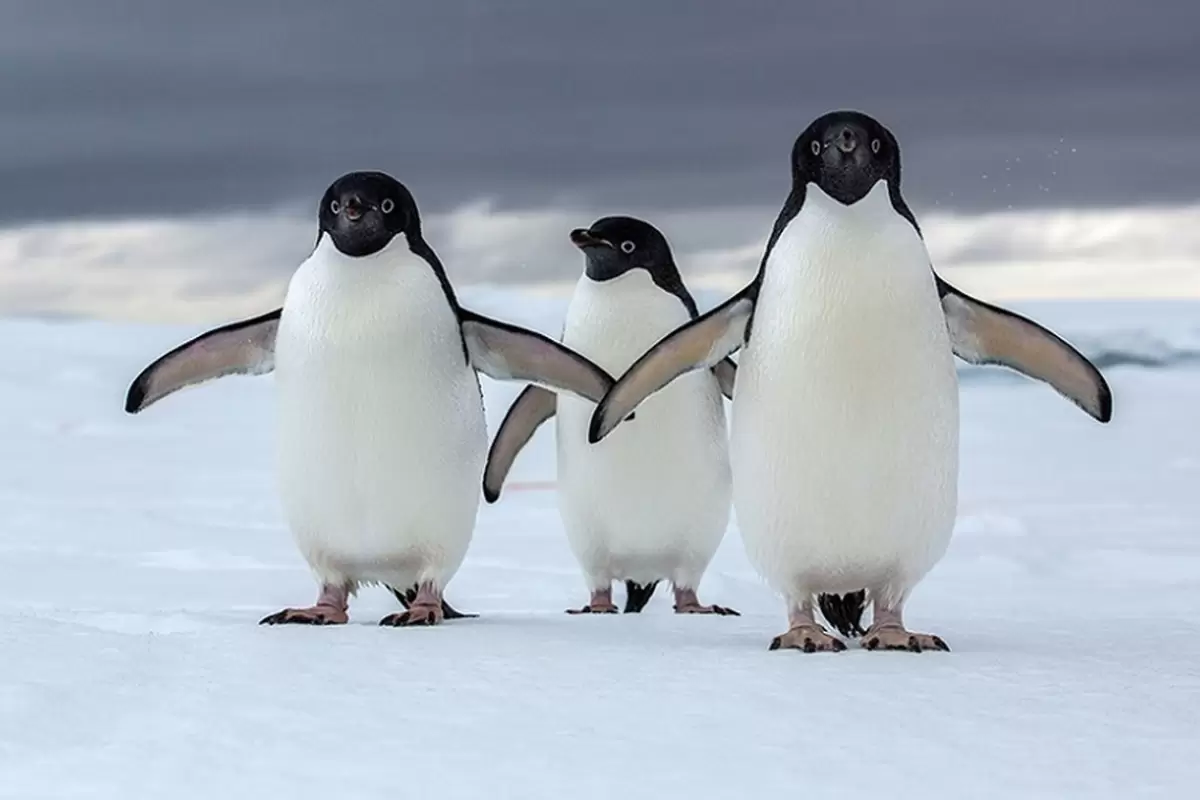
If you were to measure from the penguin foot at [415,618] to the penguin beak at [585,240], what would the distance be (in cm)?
125

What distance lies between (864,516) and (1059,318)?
1605 centimetres

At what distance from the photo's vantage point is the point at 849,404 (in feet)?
11.3

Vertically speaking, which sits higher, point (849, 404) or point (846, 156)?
point (846, 156)

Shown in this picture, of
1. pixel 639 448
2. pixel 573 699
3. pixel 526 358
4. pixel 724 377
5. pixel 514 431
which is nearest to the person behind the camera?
pixel 573 699

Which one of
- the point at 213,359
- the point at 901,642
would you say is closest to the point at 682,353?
the point at 901,642

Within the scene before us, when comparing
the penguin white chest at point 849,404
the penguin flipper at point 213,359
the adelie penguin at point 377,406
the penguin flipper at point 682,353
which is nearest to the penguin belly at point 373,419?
the adelie penguin at point 377,406

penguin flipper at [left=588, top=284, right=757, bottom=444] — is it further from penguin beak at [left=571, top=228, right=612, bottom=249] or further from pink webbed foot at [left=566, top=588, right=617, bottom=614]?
pink webbed foot at [left=566, top=588, right=617, bottom=614]

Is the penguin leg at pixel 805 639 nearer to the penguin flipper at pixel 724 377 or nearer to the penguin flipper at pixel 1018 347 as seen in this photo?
the penguin flipper at pixel 1018 347

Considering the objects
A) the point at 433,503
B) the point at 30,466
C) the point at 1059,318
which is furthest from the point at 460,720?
the point at 1059,318

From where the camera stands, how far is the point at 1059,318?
742 inches

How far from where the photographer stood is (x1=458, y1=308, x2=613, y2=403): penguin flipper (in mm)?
4148

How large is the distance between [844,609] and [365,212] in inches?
54.8

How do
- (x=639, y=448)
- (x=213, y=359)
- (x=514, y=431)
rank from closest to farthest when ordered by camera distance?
(x=213, y=359) < (x=639, y=448) < (x=514, y=431)

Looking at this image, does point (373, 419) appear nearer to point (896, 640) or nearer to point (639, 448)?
point (639, 448)
